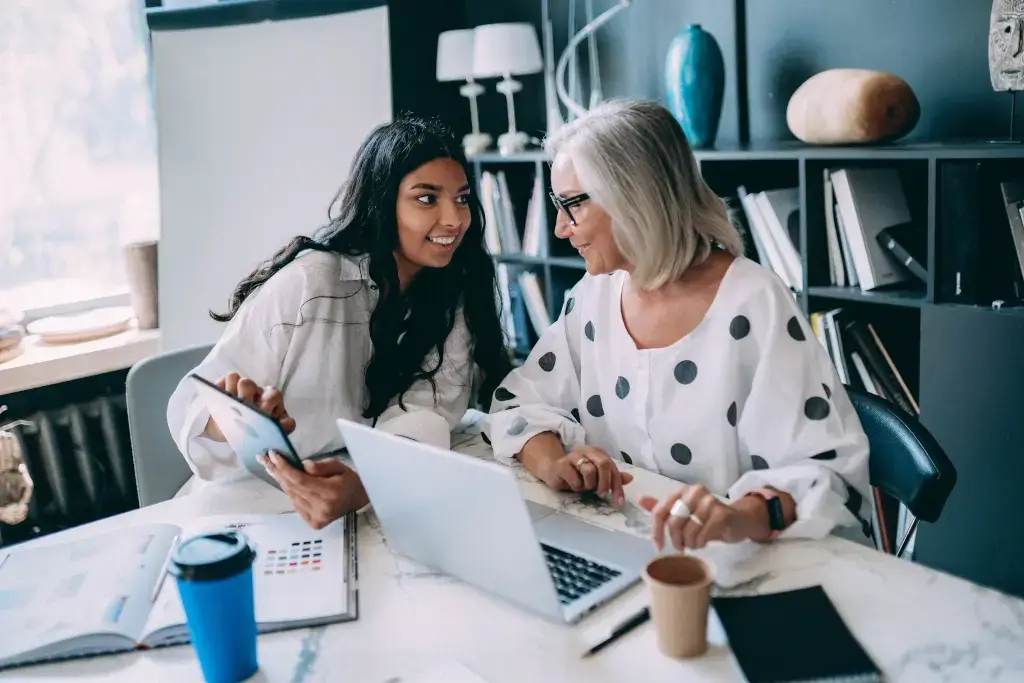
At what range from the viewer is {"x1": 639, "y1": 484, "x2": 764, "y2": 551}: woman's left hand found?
1.12 meters

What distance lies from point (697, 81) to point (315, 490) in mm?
1780

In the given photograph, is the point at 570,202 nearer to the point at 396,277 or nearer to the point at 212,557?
the point at 396,277

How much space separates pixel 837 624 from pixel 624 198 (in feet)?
2.44

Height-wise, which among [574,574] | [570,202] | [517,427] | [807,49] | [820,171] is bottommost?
[574,574]

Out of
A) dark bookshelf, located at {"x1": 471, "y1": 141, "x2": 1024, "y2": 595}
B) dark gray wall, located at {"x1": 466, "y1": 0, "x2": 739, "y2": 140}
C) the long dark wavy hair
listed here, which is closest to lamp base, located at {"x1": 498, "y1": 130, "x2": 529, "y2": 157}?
dark gray wall, located at {"x1": 466, "y1": 0, "x2": 739, "y2": 140}

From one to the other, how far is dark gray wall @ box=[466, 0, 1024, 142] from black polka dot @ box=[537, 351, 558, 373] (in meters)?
1.28

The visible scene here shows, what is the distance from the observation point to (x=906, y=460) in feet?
4.92

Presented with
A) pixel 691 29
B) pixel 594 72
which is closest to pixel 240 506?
pixel 691 29

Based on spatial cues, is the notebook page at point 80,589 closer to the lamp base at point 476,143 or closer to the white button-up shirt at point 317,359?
the white button-up shirt at point 317,359

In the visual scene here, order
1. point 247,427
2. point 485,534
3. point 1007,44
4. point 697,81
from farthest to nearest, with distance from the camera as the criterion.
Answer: point 697,81
point 1007,44
point 247,427
point 485,534

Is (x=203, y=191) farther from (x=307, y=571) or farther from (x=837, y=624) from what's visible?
(x=837, y=624)

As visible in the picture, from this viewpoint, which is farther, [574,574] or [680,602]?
[574,574]

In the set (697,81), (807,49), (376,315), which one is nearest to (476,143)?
(697,81)

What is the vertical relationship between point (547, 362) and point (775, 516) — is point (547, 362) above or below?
above
